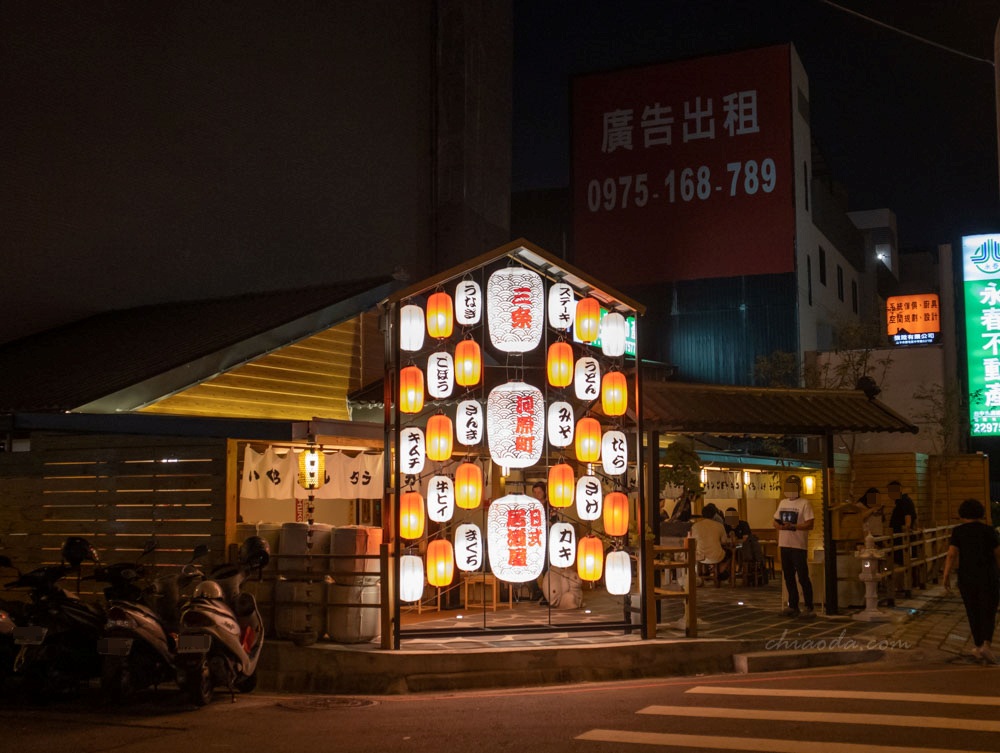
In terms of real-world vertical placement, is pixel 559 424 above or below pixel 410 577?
above

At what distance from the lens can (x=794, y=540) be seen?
49.5 ft

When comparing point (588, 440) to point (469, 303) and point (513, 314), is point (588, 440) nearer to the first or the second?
point (513, 314)

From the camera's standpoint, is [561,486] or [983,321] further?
[983,321]

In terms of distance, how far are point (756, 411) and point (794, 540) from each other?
2026mm

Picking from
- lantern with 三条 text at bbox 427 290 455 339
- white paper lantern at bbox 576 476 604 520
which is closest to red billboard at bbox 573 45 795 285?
white paper lantern at bbox 576 476 604 520

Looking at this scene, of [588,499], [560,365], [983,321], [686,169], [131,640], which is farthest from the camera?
[686,169]

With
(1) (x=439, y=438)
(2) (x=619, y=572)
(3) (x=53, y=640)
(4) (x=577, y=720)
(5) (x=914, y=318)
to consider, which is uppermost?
(5) (x=914, y=318)

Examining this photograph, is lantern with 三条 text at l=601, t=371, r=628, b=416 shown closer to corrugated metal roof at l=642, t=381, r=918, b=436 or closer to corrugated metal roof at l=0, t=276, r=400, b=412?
corrugated metal roof at l=642, t=381, r=918, b=436

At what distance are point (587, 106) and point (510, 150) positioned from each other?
10.5 metres

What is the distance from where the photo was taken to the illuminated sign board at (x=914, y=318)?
38031 millimetres

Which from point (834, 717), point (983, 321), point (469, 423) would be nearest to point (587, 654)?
point (469, 423)

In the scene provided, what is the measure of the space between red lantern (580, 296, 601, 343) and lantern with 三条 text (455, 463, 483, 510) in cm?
246

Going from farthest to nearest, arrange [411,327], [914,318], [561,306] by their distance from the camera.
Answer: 1. [914,318]
2. [561,306]
3. [411,327]

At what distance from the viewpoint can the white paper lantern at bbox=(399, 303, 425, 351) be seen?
43.2 ft
